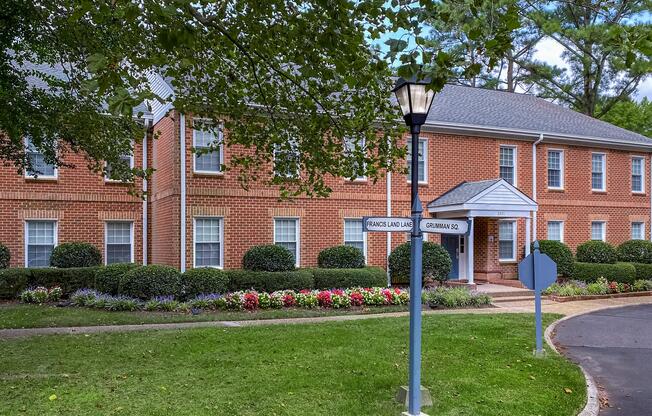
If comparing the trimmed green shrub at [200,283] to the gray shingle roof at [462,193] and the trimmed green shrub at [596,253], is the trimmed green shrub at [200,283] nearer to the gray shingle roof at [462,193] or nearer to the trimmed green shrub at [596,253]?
the gray shingle roof at [462,193]

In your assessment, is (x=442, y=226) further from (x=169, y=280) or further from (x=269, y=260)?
(x=269, y=260)

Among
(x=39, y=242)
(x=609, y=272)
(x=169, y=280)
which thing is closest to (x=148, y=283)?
(x=169, y=280)

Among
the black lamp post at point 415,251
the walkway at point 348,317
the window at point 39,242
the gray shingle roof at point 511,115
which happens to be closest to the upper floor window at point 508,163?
the gray shingle roof at point 511,115

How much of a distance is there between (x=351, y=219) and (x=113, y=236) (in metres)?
7.41

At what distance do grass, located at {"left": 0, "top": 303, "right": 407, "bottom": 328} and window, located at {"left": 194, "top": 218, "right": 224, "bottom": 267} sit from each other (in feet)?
10.9

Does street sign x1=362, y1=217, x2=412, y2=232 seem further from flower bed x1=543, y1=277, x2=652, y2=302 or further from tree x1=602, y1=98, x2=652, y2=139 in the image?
tree x1=602, y1=98, x2=652, y2=139

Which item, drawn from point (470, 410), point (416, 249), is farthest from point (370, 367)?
point (416, 249)

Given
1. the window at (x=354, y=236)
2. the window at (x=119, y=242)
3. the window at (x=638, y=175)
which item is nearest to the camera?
the window at (x=119, y=242)

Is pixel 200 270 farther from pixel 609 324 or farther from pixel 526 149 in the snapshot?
pixel 526 149

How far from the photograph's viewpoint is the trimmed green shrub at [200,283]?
14375 millimetres

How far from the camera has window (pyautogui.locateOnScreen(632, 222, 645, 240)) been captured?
23266 millimetres

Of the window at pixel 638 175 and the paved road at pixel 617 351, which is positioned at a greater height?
the window at pixel 638 175

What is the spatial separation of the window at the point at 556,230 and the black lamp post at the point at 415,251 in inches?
666

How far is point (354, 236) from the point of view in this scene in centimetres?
1830
